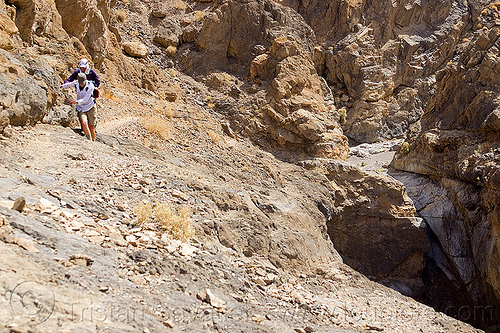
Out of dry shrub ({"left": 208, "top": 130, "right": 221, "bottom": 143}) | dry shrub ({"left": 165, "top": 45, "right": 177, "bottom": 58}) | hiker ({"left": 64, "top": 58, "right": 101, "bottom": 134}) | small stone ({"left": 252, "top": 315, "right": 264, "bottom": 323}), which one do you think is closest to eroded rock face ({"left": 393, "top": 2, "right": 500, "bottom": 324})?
dry shrub ({"left": 208, "top": 130, "right": 221, "bottom": 143})

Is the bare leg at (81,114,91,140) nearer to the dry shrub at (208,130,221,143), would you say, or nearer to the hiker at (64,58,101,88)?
the hiker at (64,58,101,88)

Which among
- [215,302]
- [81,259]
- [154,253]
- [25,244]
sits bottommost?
[215,302]

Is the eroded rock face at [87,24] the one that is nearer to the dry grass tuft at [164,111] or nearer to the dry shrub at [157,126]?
the dry grass tuft at [164,111]

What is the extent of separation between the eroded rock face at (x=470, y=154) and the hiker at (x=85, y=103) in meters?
12.3

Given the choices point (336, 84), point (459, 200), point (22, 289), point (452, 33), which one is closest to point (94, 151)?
point (22, 289)

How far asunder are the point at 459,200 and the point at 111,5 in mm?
14554

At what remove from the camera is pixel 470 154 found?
1522 centimetres

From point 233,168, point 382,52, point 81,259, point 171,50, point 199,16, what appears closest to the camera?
point 81,259

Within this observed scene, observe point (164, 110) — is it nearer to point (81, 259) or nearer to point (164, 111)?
point (164, 111)

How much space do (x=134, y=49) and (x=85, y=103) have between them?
7624 millimetres

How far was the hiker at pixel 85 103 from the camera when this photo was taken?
789 cm

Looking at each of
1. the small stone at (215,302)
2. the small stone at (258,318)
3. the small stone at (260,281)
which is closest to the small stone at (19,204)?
the small stone at (215,302)

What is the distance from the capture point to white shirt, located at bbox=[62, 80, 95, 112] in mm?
7930

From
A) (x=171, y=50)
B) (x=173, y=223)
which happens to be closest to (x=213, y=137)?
(x=171, y=50)
